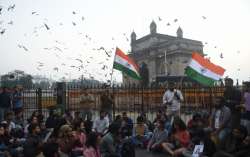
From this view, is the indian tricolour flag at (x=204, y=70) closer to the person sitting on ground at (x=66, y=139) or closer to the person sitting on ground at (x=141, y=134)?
the person sitting on ground at (x=141, y=134)

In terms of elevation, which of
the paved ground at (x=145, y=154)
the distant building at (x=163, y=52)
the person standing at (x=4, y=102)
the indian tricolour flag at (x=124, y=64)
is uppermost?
the distant building at (x=163, y=52)

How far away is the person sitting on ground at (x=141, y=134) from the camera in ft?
46.6

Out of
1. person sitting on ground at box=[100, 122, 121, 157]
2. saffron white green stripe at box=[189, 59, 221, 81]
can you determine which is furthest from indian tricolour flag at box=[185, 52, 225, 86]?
person sitting on ground at box=[100, 122, 121, 157]

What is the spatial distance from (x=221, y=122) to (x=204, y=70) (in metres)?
4.69

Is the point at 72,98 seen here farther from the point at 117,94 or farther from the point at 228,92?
the point at 228,92

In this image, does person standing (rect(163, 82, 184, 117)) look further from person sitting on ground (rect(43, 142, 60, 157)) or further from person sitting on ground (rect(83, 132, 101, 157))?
person sitting on ground (rect(43, 142, 60, 157))

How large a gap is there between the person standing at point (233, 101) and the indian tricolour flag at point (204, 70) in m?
2.62

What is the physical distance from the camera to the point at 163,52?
61781 millimetres

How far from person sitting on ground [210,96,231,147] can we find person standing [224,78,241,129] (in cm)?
14

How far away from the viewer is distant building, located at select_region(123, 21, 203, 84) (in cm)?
5850

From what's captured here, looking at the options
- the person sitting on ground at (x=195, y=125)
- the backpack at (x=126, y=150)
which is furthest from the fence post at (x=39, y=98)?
the backpack at (x=126, y=150)

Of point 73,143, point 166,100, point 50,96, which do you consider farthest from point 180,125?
point 50,96

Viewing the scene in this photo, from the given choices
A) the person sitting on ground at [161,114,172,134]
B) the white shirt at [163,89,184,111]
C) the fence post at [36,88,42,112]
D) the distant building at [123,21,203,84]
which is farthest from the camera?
the distant building at [123,21,203,84]

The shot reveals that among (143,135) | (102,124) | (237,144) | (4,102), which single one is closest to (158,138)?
(143,135)
